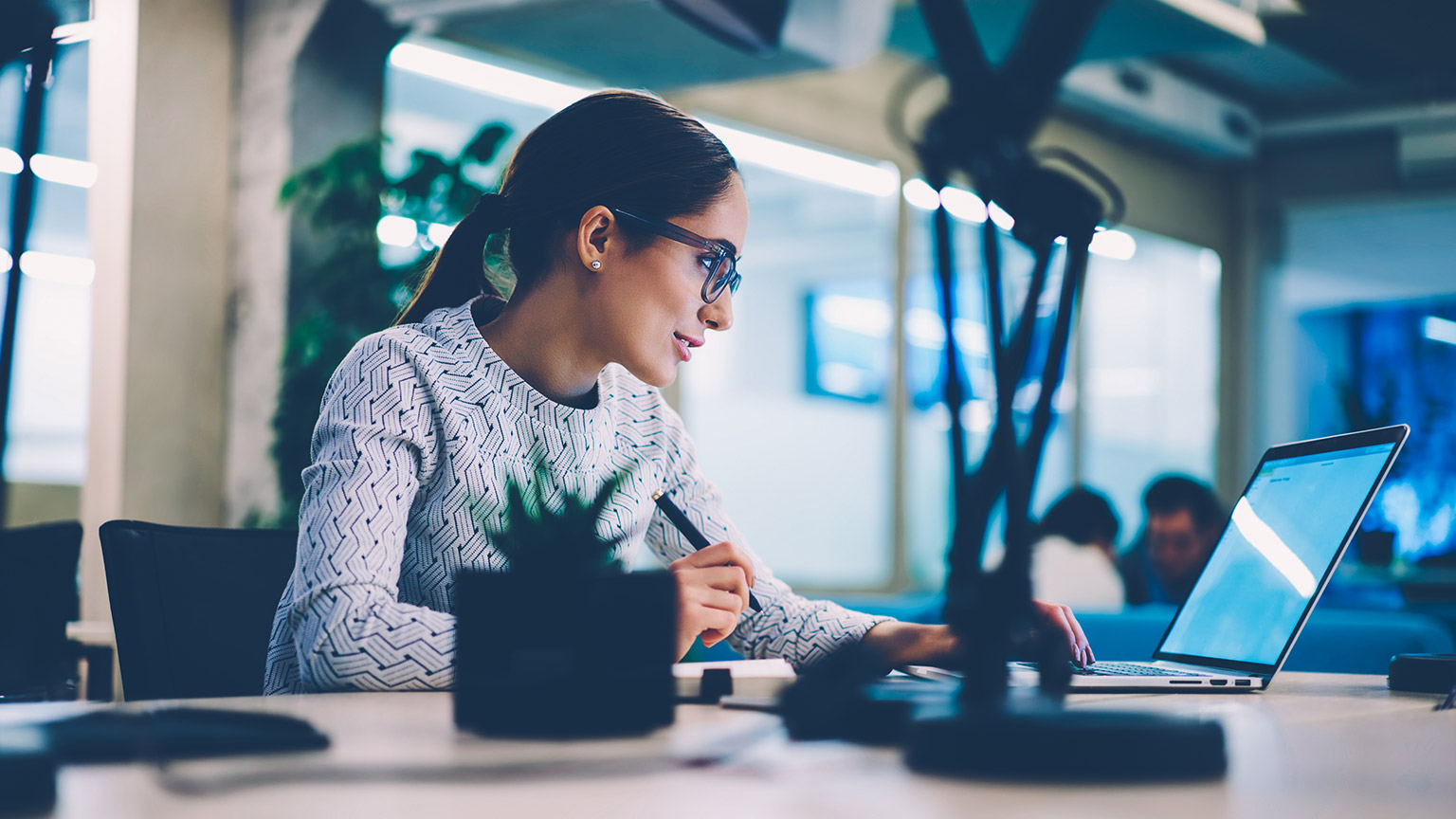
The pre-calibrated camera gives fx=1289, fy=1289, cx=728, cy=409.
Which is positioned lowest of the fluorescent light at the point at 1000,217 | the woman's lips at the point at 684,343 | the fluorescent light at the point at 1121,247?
the fluorescent light at the point at 1000,217

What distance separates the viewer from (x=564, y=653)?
729mm

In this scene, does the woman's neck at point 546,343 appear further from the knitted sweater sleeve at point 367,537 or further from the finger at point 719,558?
the finger at point 719,558

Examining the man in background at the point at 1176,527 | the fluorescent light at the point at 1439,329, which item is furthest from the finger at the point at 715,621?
the fluorescent light at the point at 1439,329

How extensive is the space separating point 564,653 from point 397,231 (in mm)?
3519

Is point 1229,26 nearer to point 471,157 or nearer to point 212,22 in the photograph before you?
point 471,157

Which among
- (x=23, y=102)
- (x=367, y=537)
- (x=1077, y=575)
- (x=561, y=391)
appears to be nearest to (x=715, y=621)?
(x=367, y=537)

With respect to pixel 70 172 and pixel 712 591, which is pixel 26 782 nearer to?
pixel 712 591

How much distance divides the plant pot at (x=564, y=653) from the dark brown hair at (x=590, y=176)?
0.78 metres

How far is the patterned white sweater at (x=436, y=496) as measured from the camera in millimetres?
1059

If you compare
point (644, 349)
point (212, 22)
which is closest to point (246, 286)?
point (212, 22)

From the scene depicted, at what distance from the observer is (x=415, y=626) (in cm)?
105

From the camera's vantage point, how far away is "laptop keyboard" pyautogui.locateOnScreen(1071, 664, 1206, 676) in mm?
1261

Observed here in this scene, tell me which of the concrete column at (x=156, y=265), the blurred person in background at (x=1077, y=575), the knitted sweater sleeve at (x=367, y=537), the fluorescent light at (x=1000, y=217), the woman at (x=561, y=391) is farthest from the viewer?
the concrete column at (x=156, y=265)

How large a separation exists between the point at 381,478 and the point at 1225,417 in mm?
7995
